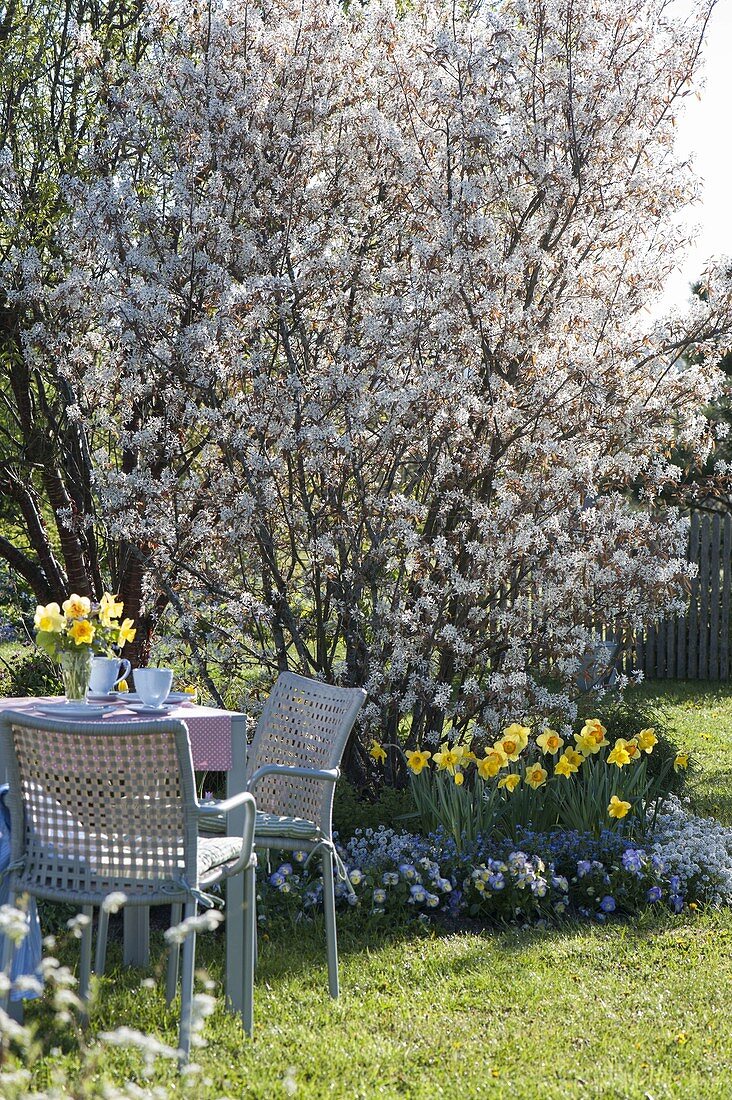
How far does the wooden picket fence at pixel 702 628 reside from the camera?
9906 millimetres

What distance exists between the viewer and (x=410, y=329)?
14.6ft

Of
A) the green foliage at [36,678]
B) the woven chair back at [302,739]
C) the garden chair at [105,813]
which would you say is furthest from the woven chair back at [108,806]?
the green foliage at [36,678]

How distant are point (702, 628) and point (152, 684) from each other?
7608 millimetres

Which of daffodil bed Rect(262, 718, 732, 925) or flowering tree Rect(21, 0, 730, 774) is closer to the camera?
daffodil bed Rect(262, 718, 732, 925)

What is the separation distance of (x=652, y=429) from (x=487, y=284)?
0.91 metres

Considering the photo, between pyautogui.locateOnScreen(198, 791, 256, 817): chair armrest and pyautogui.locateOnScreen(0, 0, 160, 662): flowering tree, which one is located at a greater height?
pyautogui.locateOnScreen(0, 0, 160, 662): flowering tree

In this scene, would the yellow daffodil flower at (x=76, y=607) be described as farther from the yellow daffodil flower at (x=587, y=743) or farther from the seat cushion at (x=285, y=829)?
the yellow daffodil flower at (x=587, y=743)

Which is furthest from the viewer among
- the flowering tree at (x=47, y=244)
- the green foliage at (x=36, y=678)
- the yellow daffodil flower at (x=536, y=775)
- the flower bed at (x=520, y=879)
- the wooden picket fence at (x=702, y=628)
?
the wooden picket fence at (x=702, y=628)

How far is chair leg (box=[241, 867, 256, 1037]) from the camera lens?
9.23 feet

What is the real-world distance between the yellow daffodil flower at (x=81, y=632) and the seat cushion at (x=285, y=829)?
2.30 ft

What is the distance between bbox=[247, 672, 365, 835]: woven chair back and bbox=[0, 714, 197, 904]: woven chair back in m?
0.85

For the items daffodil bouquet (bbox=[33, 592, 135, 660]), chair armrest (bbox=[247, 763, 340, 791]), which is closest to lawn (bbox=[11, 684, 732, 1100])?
chair armrest (bbox=[247, 763, 340, 791])

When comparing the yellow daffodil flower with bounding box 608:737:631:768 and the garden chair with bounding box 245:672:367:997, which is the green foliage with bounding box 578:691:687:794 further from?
the garden chair with bounding box 245:672:367:997

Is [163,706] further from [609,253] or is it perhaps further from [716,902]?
[609,253]
